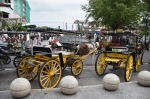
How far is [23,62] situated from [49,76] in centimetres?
159

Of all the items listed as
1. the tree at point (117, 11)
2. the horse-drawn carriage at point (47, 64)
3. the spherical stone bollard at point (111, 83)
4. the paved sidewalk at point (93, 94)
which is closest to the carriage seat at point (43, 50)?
the horse-drawn carriage at point (47, 64)

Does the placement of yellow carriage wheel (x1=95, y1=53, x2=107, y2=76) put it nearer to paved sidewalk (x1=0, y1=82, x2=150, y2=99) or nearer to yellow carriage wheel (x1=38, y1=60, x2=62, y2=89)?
paved sidewalk (x1=0, y1=82, x2=150, y2=99)

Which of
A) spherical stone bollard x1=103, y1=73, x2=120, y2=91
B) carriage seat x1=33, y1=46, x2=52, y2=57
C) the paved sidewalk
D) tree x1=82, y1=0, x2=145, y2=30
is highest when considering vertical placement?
tree x1=82, y1=0, x2=145, y2=30

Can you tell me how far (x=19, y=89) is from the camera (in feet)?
18.1

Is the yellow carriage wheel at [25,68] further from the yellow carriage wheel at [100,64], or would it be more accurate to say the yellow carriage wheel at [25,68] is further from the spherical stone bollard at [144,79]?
the spherical stone bollard at [144,79]

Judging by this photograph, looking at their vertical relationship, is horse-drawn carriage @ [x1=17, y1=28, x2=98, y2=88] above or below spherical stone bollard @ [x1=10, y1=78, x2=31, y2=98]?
above

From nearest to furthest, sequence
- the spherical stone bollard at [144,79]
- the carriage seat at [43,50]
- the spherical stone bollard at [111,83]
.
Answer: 1. the spherical stone bollard at [111,83]
2. the spherical stone bollard at [144,79]
3. the carriage seat at [43,50]

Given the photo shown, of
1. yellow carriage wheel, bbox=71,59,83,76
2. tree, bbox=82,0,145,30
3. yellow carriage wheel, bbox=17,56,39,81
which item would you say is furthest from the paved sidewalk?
tree, bbox=82,0,145,30

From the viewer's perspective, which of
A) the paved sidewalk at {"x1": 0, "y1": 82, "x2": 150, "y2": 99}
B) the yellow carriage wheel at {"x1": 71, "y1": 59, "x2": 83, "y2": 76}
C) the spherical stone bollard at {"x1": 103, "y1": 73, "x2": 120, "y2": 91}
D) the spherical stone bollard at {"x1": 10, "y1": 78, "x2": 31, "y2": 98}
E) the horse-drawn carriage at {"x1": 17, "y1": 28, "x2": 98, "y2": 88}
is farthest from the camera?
the yellow carriage wheel at {"x1": 71, "y1": 59, "x2": 83, "y2": 76}

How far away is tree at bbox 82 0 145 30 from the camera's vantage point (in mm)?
21688

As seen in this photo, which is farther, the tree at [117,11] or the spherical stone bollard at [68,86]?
the tree at [117,11]

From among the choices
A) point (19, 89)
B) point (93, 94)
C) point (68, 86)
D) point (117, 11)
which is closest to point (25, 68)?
point (19, 89)

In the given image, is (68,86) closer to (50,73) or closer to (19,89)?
(50,73)

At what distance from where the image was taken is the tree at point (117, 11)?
21.7 m
